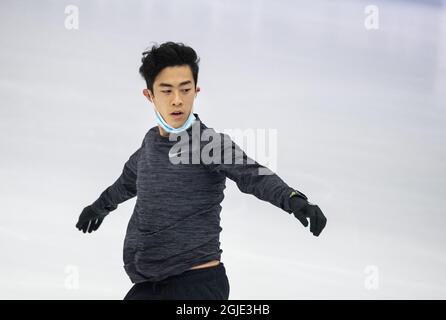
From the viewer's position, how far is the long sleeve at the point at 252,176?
1.79 m

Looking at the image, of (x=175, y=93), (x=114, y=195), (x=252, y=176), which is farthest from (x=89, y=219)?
(x=252, y=176)

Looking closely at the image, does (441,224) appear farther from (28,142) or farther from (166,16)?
(28,142)

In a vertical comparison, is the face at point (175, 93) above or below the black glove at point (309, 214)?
above

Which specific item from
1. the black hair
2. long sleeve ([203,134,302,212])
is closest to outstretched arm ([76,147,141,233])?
the black hair

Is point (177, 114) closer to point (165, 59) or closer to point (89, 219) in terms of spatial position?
point (165, 59)

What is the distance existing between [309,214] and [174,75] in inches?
26.7

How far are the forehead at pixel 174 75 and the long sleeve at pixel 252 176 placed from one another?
0.78ft

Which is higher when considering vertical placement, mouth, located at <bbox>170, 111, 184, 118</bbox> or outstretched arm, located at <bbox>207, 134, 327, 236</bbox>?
mouth, located at <bbox>170, 111, 184, 118</bbox>

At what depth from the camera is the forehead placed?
Answer: 81.7 inches

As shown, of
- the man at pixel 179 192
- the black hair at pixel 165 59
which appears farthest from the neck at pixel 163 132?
the black hair at pixel 165 59

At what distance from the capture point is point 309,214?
1687 mm

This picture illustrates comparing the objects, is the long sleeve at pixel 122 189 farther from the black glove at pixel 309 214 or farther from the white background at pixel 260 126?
the white background at pixel 260 126

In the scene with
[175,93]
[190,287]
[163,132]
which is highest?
[175,93]

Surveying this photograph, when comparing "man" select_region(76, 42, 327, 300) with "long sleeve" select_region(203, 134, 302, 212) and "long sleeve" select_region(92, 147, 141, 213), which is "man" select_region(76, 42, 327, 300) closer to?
"long sleeve" select_region(203, 134, 302, 212)
